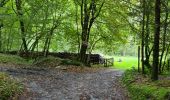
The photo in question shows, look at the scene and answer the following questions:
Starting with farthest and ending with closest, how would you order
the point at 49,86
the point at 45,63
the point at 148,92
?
the point at 45,63, the point at 49,86, the point at 148,92

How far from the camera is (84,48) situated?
33875mm

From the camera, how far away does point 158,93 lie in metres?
13.1

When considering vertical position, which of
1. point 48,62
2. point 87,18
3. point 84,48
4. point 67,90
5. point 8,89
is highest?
point 87,18

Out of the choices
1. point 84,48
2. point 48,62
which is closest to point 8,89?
point 48,62

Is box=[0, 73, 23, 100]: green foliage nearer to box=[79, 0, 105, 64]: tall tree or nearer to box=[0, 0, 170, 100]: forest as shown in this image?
box=[0, 0, 170, 100]: forest

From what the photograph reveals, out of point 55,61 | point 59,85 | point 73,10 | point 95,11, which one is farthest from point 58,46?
point 59,85

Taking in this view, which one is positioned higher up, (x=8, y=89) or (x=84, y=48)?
(x=84, y=48)

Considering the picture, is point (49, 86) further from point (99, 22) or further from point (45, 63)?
point (99, 22)

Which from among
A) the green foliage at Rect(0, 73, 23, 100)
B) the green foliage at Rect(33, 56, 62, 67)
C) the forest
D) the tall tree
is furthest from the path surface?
the tall tree

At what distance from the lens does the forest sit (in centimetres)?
1523

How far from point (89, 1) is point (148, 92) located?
782 inches

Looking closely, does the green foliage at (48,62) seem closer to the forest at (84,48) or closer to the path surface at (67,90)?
the forest at (84,48)

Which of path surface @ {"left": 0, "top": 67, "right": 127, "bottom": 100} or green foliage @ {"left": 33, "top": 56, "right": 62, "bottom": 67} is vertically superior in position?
green foliage @ {"left": 33, "top": 56, "right": 62, "bottom": 67}

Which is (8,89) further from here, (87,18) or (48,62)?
(87,18)
